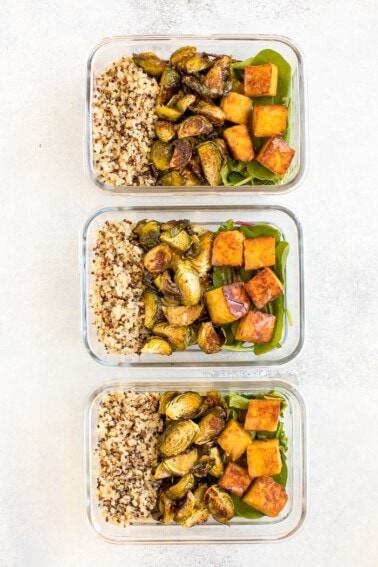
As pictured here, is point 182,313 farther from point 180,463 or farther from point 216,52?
point 216,52

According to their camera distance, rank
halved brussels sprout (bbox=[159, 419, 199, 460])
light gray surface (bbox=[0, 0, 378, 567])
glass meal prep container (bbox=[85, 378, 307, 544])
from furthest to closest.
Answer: light gray surface (bbox=[0, 0, 378, 567])
glass meal prep container (bbox=[85, 378, 307, 544])
halved brussels sprout (bbox=[159, 419, 199, 460])

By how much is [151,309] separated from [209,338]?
169 mm

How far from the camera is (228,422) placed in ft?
6.12

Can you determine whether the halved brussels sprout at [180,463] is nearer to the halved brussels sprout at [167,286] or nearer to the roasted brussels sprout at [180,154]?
the halved brussels sprout at [167,286]

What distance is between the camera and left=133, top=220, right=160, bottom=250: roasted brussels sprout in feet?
6.02

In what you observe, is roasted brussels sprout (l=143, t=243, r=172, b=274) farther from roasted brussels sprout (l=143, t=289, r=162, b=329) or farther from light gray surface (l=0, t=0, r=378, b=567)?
light gray surface (l=0, t=0, r=378, b=567)

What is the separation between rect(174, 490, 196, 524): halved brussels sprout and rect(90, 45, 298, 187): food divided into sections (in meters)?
0.82

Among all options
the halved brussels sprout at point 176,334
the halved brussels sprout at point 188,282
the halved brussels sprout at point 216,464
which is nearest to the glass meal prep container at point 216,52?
the halved brussels sprout at point 188,282

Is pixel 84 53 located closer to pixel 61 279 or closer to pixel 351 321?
pixel 61 279

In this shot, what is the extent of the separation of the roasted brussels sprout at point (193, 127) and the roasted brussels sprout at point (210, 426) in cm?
72

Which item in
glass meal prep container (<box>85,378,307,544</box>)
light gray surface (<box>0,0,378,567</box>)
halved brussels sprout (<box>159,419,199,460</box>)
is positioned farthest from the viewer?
light gray surface (<box>0,0,378,567</box>)

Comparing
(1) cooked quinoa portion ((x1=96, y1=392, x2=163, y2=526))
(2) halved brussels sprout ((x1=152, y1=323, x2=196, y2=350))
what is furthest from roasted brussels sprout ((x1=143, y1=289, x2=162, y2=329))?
(1) cooked quinoa portion ((x1=96, y1=392, x2=163, y2=526))

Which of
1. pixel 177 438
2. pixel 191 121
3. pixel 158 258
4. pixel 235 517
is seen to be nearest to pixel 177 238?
pixel 158 258

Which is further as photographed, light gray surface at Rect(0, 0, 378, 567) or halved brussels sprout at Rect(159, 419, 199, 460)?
light gray surface at Rect(0, 0, 378, 567)
